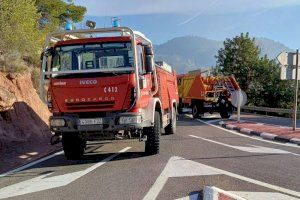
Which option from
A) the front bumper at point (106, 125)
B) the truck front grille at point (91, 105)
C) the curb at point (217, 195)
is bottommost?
the curb at point (217, 195)

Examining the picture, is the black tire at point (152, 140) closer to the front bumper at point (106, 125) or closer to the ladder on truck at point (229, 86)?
the front bumper at point (106, 125)

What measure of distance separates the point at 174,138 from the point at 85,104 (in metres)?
5.86

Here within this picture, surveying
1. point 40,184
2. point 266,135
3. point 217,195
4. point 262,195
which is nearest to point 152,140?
point 40,184

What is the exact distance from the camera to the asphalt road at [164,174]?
8031mm

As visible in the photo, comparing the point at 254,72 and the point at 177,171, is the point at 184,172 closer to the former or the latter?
the point at 177,171

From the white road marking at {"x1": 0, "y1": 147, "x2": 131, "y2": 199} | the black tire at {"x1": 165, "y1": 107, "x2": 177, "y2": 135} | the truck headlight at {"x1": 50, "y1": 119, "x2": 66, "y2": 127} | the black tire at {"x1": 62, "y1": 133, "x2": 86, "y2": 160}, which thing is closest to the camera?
the white road marking at {"x1": 0, "y1": 147, "x2": 131, "y2": 199}

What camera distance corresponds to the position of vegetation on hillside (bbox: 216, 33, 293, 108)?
49.5 m

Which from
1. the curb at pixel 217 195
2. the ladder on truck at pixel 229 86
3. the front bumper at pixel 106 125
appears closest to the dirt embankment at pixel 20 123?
the front bumper at pixel 106 125

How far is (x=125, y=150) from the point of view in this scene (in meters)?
13.7

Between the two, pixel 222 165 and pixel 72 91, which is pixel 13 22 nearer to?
pixel 72 91

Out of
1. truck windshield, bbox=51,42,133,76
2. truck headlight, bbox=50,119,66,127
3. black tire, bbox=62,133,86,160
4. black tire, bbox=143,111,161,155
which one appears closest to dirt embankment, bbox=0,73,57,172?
black tire, bbox=62,133,86,160

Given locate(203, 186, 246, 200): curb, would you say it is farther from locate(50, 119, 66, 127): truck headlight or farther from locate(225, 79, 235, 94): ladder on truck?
locate(225, 79, 235, 94): ladder on truck

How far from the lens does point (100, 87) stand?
11.3m

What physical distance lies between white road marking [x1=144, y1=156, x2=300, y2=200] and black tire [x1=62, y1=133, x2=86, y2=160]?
2447 millimetres
